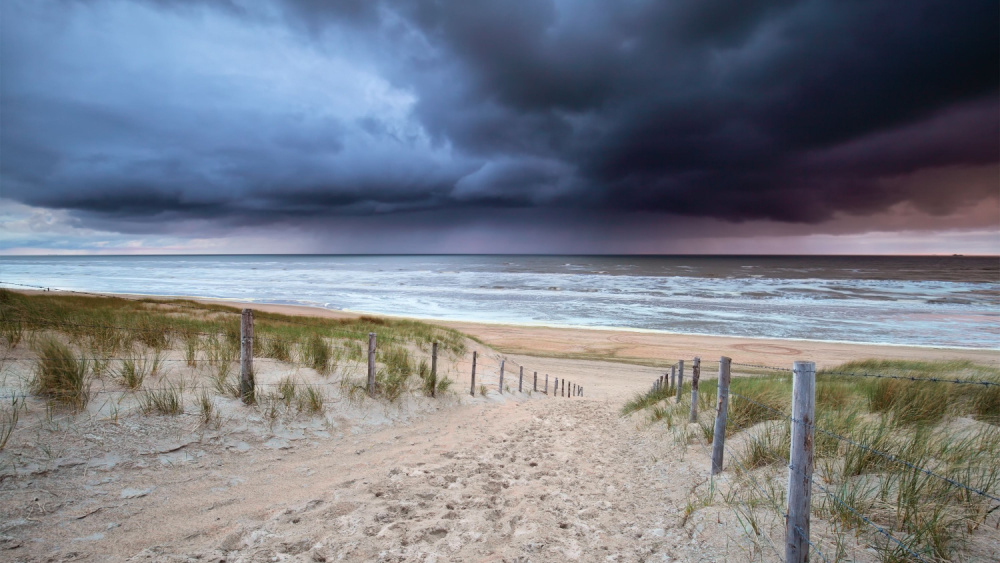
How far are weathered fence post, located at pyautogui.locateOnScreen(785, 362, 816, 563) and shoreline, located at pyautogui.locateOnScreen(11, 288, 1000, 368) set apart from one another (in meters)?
20.9

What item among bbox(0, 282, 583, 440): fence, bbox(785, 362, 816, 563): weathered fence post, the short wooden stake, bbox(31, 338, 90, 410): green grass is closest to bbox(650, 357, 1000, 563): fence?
bbox(785, 362, 816, 563): weathered fence post

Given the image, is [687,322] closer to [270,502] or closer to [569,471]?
[569,471]

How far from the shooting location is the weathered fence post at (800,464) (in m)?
3.38

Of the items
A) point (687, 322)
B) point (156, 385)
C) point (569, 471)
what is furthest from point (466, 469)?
point (687, 322)

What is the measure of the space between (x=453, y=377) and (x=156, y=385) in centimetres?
828

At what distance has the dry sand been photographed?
4355 mm

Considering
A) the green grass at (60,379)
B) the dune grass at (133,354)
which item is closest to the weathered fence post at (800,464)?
the dune grass at (133,354)

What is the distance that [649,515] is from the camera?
5086 millimetres

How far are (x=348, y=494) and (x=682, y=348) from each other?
25930mm

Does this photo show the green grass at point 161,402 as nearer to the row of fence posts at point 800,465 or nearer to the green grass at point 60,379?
the green grass at point 60,379

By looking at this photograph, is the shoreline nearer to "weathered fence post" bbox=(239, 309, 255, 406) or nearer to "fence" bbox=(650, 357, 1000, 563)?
"fence" bbox=(650, 357, 1000, 563)

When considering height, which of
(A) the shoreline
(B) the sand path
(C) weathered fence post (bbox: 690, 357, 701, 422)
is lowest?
(A) the shoreline

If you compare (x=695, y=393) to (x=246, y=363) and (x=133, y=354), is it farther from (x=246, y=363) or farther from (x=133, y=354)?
(x=133, y=354)

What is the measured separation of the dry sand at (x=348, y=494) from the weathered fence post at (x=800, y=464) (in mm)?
459
